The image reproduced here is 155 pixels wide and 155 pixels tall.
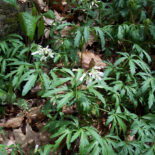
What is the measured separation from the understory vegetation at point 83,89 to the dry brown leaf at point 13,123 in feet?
0.14

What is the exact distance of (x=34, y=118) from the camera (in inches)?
101

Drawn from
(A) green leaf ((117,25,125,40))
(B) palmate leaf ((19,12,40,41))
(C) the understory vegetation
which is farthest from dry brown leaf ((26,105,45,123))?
(A) green leaf ((117,25,125,40))

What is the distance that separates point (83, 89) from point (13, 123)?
3.32 ft

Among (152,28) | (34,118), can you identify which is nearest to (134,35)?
(152,28)

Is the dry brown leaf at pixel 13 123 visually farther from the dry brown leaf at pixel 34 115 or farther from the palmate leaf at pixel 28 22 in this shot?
the palmate leaf at pixel 28 22

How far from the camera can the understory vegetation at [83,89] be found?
2.04 m

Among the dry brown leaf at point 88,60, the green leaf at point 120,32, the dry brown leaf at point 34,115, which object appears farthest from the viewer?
the dry brown leaf at point 88,60

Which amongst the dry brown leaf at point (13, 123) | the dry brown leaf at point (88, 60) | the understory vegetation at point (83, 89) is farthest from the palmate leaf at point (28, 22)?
the dry brown leaf at point (13, 123)

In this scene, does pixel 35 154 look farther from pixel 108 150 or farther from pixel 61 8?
pixel 61 8

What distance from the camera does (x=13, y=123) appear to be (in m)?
2.48

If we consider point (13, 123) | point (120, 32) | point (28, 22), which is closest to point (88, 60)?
point (120, 32)

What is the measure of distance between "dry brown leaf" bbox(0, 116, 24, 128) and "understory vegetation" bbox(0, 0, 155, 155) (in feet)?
0.14

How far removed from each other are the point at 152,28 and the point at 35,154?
2601 millimetres

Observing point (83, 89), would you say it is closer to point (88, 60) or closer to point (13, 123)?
point (13, 123)
